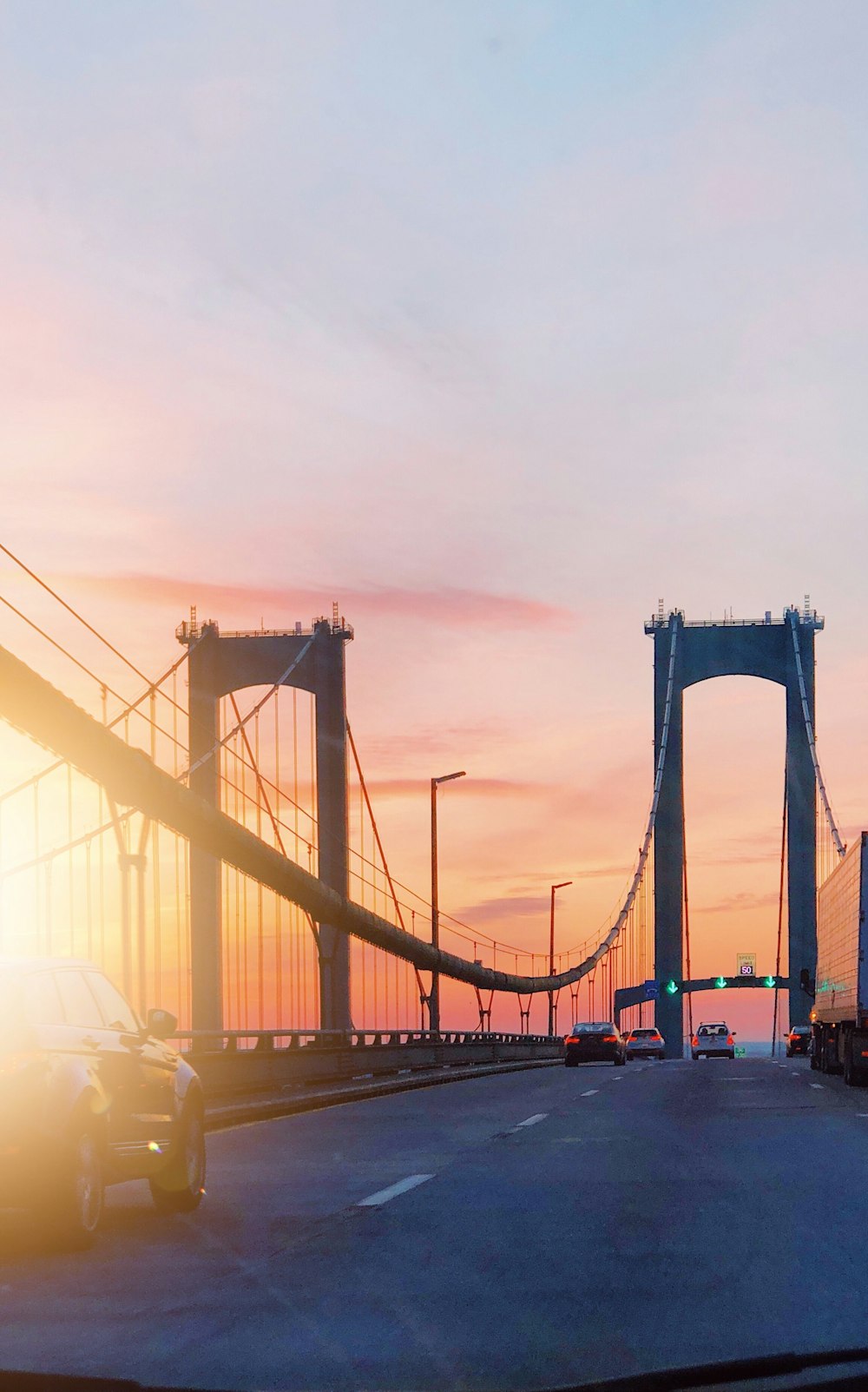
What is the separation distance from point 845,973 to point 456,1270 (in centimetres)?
2747

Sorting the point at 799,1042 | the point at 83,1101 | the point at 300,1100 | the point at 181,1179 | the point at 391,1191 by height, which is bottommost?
the point at 799,1042

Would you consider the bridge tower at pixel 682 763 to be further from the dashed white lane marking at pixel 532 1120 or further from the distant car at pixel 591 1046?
the dashed white lane marking at pixel 532 1120

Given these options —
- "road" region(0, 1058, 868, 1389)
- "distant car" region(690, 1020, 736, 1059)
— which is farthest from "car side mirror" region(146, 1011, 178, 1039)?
"distant car" region(690, 1020, 736, 1059)

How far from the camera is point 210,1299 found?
7801 mm

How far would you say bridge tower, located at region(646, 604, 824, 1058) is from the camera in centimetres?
10362

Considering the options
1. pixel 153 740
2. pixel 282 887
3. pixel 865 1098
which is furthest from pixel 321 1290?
pixel 282 887

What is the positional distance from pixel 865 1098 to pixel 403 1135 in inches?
420

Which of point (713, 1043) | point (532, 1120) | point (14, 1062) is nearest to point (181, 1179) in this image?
point (14, 1062)

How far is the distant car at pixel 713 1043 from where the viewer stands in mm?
79250

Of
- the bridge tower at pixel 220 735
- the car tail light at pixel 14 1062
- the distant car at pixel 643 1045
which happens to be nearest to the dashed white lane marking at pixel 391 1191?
the car tail light at pixel 14 1062

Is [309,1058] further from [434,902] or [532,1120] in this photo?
[434,902]

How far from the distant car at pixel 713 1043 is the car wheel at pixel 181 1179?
2723 inches

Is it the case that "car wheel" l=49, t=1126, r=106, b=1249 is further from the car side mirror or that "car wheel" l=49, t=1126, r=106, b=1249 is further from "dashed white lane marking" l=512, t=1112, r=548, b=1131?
"dashed white lane marking" l=512, t=1112, r=548, b=1131

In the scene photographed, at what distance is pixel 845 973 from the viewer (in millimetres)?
34969
